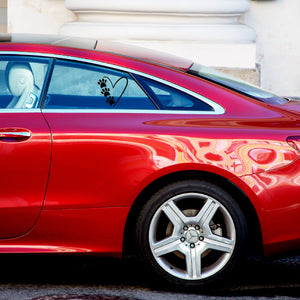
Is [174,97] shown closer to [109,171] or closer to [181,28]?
[109,171]

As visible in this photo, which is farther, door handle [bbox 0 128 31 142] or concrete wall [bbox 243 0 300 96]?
concrete wall [bbox 243 0 300 96]

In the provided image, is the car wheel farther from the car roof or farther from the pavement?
the car roof

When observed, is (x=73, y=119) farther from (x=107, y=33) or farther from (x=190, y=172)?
(x=107, y=33)

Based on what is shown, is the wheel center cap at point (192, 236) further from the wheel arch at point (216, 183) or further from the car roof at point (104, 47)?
the car roof at point (104, 47)

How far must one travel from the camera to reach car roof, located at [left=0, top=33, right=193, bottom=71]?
510cm

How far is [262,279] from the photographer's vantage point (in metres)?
5.22

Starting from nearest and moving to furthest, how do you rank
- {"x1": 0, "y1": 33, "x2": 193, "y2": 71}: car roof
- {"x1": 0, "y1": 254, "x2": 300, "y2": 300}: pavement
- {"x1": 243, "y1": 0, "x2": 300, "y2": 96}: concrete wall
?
{"x1": 0, "y1": 254, "x2": 300, "y2": 300}: pavement → {"x1": 0, "y1": 33, "x2": 193, "y2": 71}: car roof → {"x1": 243, "y1": 0, "x2": 300, "y2": 96}: concrete wall

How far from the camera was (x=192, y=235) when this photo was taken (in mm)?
4863

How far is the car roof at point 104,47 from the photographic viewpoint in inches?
201

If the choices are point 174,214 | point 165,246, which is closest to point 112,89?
point 174,214

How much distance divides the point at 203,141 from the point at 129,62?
0.66 m

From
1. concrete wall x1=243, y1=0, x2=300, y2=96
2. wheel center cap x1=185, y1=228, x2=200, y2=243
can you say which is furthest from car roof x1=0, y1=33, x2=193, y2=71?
concrete wall x1=243, y1=0, x2=300, y2=96

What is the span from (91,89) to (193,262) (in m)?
1.16

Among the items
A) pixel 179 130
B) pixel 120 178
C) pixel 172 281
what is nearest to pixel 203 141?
pixel 179 130
